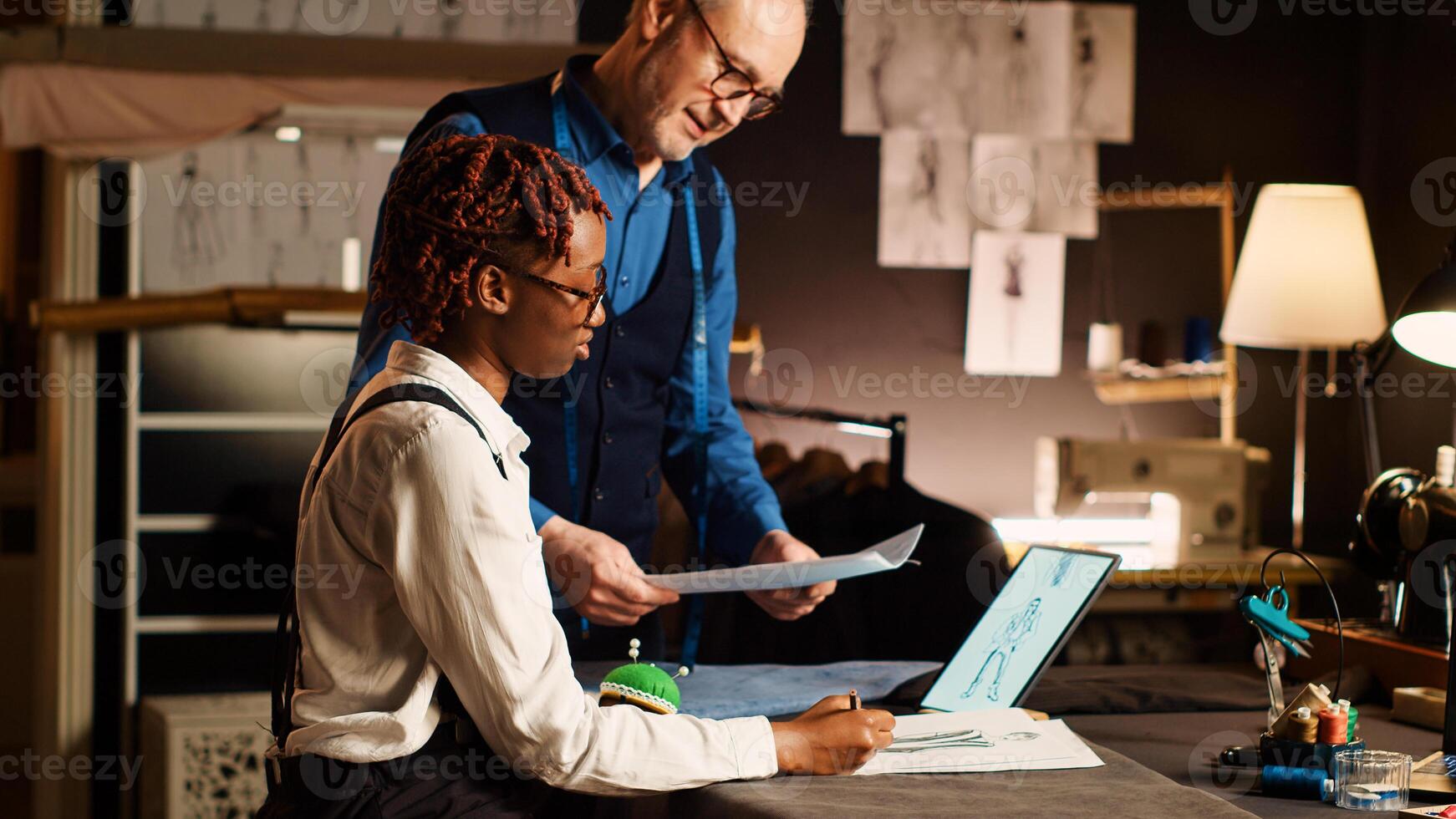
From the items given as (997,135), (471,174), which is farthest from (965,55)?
(471,174)

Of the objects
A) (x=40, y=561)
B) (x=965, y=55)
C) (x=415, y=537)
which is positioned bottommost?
(x=40, y=561)

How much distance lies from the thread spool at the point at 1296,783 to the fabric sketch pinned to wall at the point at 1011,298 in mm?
3231

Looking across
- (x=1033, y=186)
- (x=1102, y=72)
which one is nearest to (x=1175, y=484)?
(x=1033, y=186)

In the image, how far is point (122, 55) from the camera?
3453mm

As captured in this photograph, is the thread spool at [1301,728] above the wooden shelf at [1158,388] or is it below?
below

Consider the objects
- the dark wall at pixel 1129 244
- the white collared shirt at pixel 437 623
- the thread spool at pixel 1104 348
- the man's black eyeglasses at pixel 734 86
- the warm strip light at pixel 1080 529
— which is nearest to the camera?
the white collared shirt at pixel 437 623

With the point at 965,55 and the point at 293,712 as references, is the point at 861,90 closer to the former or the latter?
the point at 965,55

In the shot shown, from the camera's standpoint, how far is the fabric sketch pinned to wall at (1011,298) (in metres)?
4.47

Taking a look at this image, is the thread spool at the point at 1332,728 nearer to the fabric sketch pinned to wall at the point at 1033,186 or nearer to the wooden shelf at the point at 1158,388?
the wooden shelf at the point at 1158,388

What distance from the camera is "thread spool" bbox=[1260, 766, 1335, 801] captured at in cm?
129

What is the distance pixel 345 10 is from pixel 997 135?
2.12 meters

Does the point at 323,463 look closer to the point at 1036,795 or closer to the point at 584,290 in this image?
the point at 584,290

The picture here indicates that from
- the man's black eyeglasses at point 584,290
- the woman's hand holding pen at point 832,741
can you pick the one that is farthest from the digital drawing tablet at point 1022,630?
the man's black eyeglasses at point 584,290

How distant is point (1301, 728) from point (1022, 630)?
0.36m
